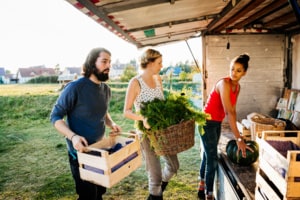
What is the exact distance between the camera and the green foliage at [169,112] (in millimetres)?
2256

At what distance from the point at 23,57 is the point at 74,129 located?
3394cm

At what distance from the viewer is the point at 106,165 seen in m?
1.96

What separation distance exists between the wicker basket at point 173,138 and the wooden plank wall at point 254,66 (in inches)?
145

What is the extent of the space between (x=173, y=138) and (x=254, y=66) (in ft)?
Result: 14.0

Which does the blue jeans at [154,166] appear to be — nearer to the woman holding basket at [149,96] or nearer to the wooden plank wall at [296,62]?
the woman holding basket at [149,96]

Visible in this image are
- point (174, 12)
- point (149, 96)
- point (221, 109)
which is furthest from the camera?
point (174, 12)

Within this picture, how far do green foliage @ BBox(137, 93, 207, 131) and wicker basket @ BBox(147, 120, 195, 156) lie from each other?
50 millimetres

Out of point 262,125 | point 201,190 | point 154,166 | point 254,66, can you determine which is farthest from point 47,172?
point 254,66

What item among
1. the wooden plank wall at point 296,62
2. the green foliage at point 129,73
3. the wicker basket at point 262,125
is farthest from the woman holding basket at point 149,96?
the green foliage at point 129,73

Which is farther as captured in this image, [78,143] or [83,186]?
[83,186]

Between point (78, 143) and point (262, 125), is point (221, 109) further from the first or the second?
point (78, 143)

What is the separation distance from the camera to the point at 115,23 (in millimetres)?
3172

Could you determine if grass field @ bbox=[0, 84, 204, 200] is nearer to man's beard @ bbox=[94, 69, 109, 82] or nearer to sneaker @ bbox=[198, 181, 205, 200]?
sneaker @ bbox=[198, 181, 205, 200]

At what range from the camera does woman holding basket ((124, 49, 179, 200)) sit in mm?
2586
